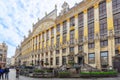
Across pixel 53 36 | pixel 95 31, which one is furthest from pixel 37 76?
pixel 53 36

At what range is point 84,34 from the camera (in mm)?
49156

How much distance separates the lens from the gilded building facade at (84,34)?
41.1m

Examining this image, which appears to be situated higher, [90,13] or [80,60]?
[90,13]

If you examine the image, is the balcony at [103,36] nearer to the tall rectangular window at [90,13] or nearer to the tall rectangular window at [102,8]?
the tall rectangular window at [102,8]

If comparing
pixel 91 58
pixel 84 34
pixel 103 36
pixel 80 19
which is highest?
pixel 80 19

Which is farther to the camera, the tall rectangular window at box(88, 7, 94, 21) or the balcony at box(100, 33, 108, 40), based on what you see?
the tall rectangular window at box(88, 7, 94, 21)

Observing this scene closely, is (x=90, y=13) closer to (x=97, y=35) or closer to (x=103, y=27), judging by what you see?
(x=103, y=27)

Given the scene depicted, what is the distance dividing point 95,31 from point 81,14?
797cm

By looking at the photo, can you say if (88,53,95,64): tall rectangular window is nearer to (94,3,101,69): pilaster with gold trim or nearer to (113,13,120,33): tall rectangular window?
(94,3,101,69): pilaster with gold trim

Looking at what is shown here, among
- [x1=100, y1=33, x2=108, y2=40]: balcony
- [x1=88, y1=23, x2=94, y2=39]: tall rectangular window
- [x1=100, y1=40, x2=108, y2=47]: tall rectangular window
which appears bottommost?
[x1=100, y1=40, x2=108, y2=47]: tall rectangular window

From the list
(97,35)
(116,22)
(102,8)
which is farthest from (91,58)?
(102,8)

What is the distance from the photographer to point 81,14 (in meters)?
51.5

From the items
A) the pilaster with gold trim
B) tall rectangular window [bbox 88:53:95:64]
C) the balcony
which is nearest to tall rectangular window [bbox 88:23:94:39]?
→ the pilaster with gold trim

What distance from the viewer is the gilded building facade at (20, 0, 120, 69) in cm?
4112
